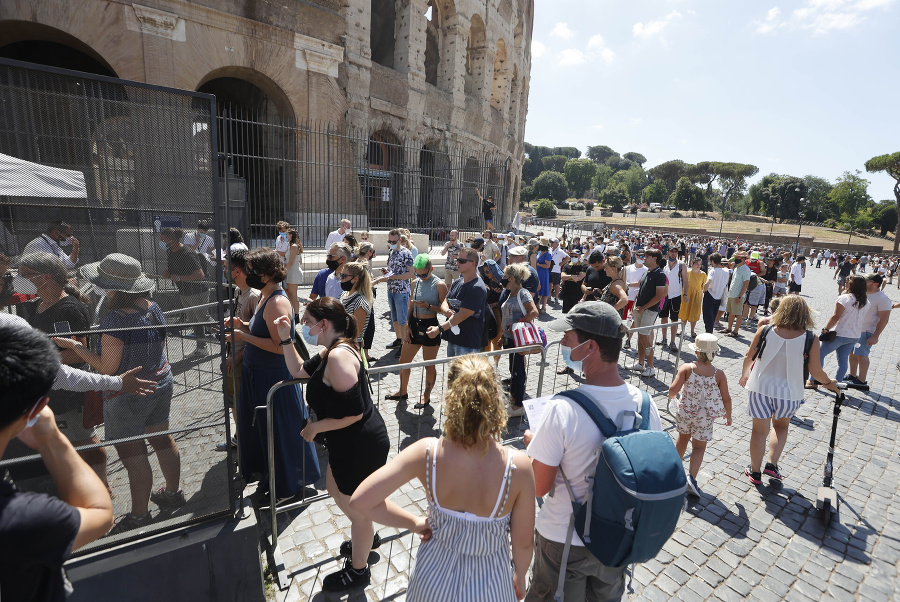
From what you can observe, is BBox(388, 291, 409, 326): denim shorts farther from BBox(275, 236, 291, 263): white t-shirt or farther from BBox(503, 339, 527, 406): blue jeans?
BBox(275, 236, 291, 263): white t-shirt

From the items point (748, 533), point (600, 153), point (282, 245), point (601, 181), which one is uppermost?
point (600, 153)

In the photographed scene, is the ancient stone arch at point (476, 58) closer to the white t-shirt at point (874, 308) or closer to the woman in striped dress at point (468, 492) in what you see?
the white t-shirt at point (874, 308)

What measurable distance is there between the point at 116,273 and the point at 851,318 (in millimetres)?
8608

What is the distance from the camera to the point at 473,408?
1.78 m

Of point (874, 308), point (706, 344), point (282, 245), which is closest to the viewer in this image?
point (706, 344)

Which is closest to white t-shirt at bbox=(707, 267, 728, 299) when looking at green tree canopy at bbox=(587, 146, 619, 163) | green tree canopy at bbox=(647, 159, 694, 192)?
green tree canopy at bbox=(647, 159, 694, 192)

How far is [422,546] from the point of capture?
194 cm

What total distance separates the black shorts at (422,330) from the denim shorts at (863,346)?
252 inches

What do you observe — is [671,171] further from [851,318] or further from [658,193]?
[851,318]

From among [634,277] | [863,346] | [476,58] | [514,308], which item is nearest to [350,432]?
[514,308]

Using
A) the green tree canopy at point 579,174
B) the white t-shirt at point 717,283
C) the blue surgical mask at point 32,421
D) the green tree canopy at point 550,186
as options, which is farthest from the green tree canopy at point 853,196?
the blue surgical mask at point 32,421

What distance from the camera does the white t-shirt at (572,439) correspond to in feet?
6.53

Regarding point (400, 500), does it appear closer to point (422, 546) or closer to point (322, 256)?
point (422, 546)

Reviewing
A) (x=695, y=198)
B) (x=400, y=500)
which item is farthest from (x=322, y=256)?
(x=695, y=198)
